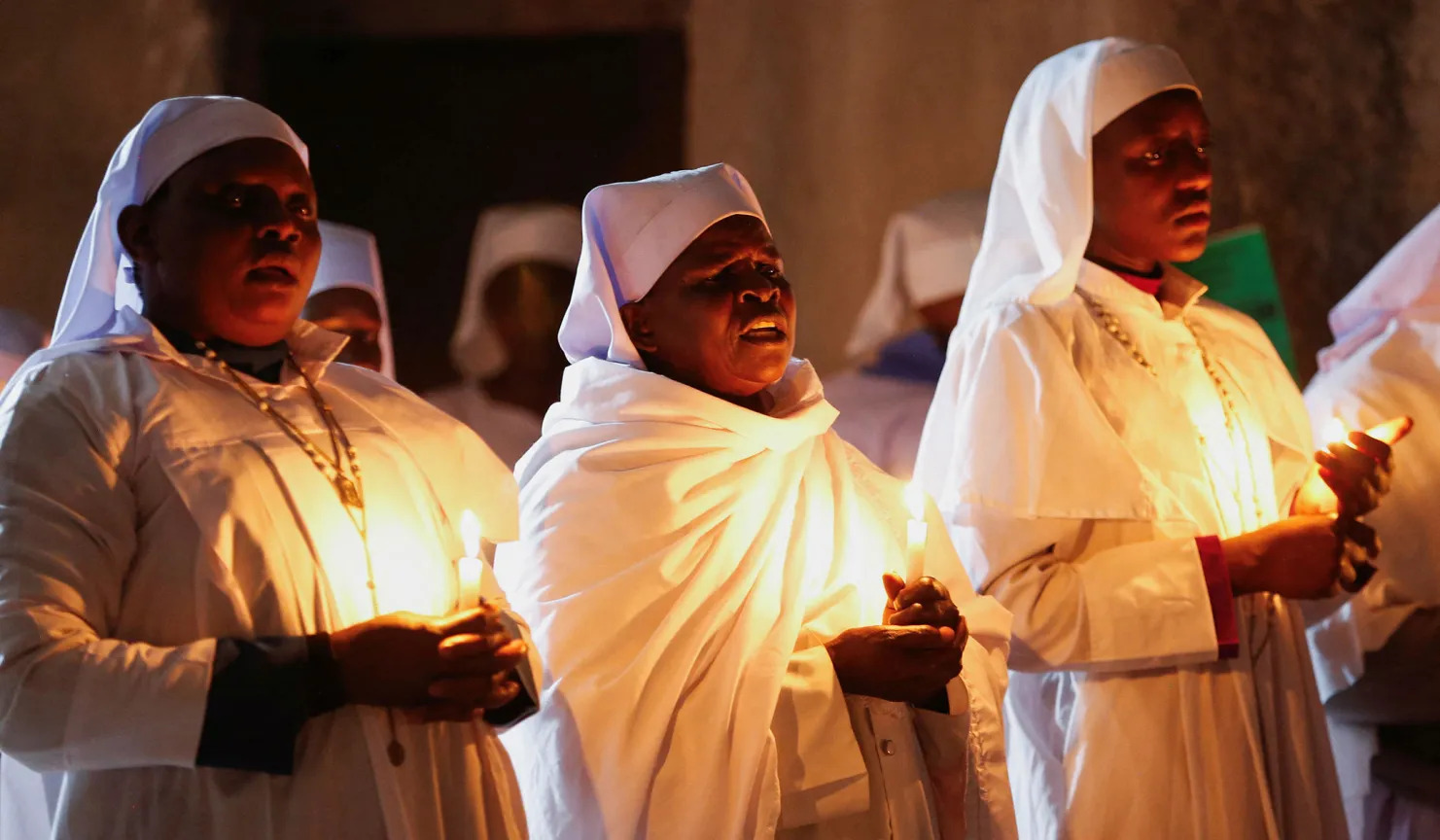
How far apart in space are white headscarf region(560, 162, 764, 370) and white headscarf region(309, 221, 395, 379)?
1706mm

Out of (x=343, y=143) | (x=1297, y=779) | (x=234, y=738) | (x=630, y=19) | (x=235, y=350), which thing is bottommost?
(x=1297, y=779)

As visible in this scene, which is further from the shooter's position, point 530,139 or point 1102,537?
point 530,139

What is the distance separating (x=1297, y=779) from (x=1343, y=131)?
145 inches

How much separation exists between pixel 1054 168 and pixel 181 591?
253cm

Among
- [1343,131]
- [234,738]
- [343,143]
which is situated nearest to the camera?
[234,738]

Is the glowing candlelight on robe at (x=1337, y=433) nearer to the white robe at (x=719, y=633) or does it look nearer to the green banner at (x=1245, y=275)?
the white robe at (x=719, y=633)

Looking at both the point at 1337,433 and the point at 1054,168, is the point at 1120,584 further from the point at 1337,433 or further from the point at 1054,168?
the point at 1054,168

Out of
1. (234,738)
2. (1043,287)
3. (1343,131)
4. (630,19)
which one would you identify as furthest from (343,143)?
(1343,131)

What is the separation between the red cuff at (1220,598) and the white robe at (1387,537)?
1.12m

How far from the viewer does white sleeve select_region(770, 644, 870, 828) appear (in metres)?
3.31

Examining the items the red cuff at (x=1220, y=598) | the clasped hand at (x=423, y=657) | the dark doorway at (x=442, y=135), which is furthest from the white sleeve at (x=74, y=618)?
the dark doorway at (x=442, y=135)

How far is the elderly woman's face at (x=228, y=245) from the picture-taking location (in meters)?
3.16

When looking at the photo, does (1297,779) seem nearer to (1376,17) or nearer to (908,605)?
(908,605)

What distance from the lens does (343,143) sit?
582 centimetres
